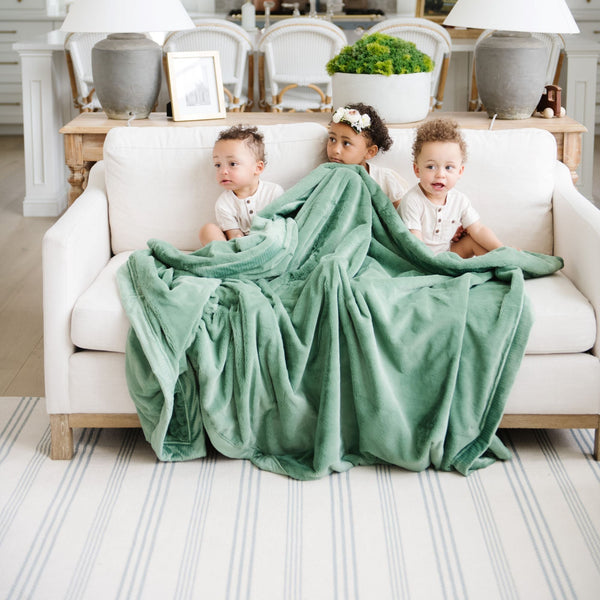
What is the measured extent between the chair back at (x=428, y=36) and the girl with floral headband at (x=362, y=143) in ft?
7.27

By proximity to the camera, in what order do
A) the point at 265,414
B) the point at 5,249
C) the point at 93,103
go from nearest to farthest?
the point at 265,414
the point at 5,249
the point at 93,103

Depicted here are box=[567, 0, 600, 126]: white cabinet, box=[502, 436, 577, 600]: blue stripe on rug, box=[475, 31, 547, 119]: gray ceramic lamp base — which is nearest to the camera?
box=[502, 436, 577, 600]: blue stripe on rug

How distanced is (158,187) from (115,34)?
937 millimetres

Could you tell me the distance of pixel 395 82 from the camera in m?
3.00

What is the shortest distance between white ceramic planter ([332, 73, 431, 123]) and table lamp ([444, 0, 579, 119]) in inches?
9.2

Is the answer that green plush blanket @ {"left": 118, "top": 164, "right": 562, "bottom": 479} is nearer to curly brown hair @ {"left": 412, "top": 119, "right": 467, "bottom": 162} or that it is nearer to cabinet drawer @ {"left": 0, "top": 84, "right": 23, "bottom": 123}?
curly brown hair @ {"left": 412, "top": 119, "right": 467, "bottom": 162}

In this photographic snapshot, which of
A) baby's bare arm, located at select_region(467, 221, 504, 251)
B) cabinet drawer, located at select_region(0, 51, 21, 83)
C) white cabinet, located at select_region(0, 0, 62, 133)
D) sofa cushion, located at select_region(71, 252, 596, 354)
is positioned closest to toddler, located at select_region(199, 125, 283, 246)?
sofa cushion, located at select_region(71, 252, 596, 354)

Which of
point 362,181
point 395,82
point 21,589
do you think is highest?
point 395,82

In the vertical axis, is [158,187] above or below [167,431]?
above

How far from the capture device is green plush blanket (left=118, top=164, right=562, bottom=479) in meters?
2.15

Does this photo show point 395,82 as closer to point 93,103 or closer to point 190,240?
point 190,240

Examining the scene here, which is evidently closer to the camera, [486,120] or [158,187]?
[158,187]

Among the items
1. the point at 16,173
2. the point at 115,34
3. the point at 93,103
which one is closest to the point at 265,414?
the point at 115,34

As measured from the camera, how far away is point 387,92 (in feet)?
9.89
